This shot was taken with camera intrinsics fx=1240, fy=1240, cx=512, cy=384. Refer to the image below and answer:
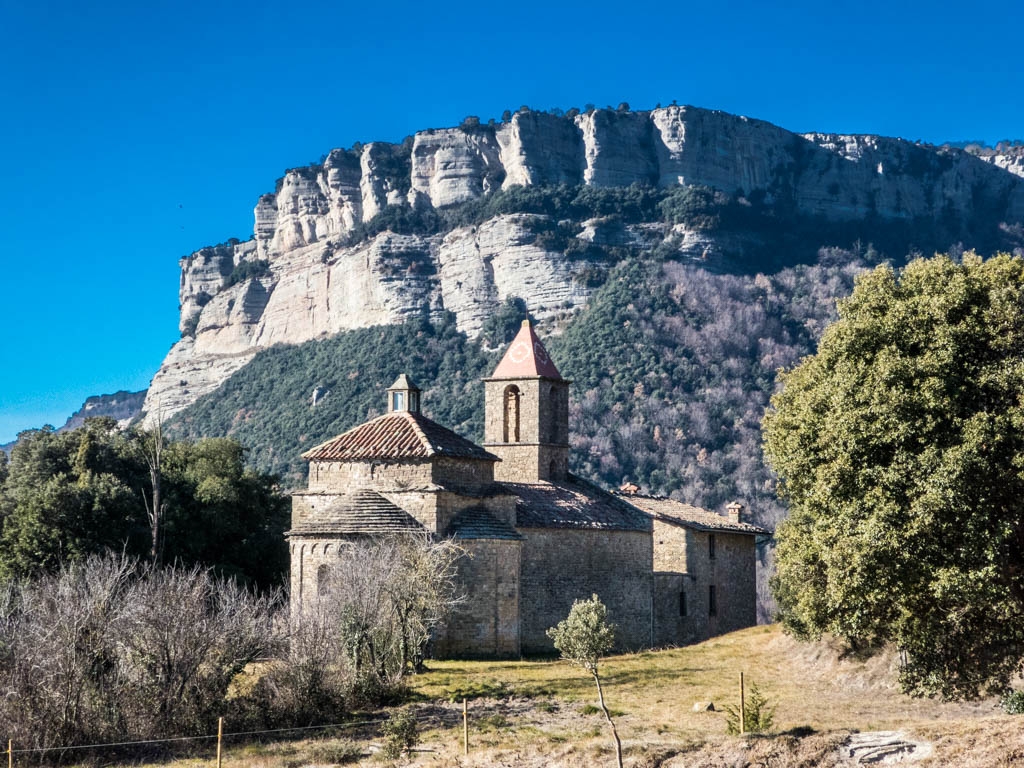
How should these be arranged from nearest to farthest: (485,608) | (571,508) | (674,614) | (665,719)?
(665,719), (485,608), (571,508), (674,614)

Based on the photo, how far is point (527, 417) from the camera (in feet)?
152

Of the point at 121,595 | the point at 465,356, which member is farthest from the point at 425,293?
the point at 121,595

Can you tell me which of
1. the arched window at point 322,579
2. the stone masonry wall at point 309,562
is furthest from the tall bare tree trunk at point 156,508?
the arched window at point 322,579

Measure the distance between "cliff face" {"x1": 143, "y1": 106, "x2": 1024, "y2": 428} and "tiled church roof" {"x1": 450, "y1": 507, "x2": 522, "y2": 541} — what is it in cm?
8682

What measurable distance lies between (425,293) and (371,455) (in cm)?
9703

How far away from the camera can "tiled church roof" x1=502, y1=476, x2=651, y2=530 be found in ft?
127

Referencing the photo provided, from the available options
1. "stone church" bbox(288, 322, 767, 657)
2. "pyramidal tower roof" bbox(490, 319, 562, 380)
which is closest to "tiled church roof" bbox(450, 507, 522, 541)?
"stone church" bbox(288, 322, 767, 657)

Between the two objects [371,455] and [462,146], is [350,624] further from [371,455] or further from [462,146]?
[462,146]

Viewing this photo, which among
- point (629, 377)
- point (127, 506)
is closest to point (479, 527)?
point (127, 506)

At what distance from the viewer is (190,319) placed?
531 feet

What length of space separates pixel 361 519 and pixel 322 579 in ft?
6.21

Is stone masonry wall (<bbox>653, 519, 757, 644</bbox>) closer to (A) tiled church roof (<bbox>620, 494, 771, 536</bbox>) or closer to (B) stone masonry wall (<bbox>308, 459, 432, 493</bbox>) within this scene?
(A) tiled church roof (<bbox>620, 494, 771, 536</bbox>)

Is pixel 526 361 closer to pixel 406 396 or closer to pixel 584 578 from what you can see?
pixel 406 396

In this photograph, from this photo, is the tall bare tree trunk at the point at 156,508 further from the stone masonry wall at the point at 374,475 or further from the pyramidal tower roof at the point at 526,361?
the pyramidal tower roof at the point at 526,361
